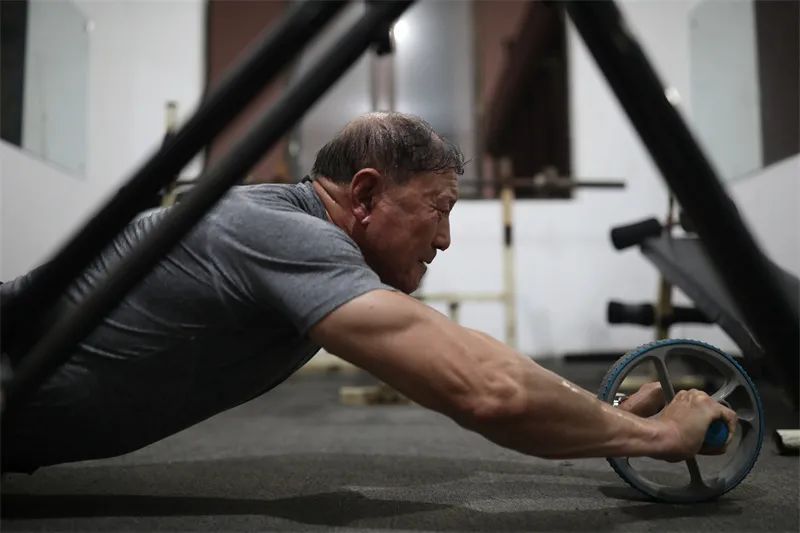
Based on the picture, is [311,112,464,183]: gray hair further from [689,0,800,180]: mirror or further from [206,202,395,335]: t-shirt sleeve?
[689,0,800,180]: mirror

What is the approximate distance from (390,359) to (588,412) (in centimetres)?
28

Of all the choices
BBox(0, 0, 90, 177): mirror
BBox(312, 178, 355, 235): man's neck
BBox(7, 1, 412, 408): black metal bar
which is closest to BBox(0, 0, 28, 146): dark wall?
BBox(0, 0, 90, 177): mirror

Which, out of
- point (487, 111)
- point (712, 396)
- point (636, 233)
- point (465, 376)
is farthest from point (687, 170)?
point (487, 111)

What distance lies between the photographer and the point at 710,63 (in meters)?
3.27

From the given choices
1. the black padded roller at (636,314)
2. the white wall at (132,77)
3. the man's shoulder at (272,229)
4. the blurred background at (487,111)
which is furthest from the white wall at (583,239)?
the man's shoulder at (272,229)

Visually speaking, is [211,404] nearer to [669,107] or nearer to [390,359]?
[390,359]

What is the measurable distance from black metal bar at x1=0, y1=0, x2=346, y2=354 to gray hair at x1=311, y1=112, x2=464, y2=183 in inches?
14.9

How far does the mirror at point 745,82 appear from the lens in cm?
258

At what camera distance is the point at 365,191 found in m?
0.96

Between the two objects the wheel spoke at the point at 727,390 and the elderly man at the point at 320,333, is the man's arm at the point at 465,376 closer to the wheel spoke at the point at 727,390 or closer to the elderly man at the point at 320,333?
the elderly man at the point at 320,333

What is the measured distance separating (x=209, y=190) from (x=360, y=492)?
77cm

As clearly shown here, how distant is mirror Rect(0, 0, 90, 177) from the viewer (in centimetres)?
247

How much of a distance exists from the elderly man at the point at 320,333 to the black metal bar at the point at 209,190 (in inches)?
5.7

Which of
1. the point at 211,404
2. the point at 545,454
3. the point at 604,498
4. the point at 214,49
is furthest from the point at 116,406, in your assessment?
the point at 214,49
